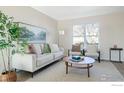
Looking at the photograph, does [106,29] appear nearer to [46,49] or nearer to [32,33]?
[46,49]

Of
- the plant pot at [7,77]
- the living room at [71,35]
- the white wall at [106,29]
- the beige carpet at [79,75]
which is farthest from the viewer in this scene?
the white wall at [106,29]

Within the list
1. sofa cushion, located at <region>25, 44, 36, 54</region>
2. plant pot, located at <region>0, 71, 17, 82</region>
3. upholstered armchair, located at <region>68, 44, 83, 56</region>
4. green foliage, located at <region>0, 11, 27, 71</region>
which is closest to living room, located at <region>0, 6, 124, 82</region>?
upholstered armchair, located at <region>68, 44, 83, 56</region>

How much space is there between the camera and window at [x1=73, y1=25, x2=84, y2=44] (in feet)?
11.1

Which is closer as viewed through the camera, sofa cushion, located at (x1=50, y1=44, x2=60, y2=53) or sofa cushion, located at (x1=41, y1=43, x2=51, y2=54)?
sofa cushion, located at (x1=41, y1=43, x2=51, y2=54)

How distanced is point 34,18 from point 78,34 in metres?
1.57

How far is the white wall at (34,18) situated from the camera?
2837mm

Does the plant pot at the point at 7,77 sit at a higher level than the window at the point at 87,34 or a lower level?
lower

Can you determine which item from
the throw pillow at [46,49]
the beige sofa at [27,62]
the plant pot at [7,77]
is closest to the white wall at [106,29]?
the throw pillow at [46,49]

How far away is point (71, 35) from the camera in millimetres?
3744

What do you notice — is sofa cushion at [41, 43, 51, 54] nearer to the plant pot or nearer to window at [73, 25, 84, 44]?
window at [73, 25, 84, 44]

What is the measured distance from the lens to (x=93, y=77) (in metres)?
2.68

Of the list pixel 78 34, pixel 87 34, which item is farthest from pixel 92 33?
pixel 78 34

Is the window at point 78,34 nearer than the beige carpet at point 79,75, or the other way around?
the beige carpet at point 79,75

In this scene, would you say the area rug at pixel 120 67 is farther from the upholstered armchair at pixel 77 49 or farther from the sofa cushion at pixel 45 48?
the sofa cushion at pixel 45 48
